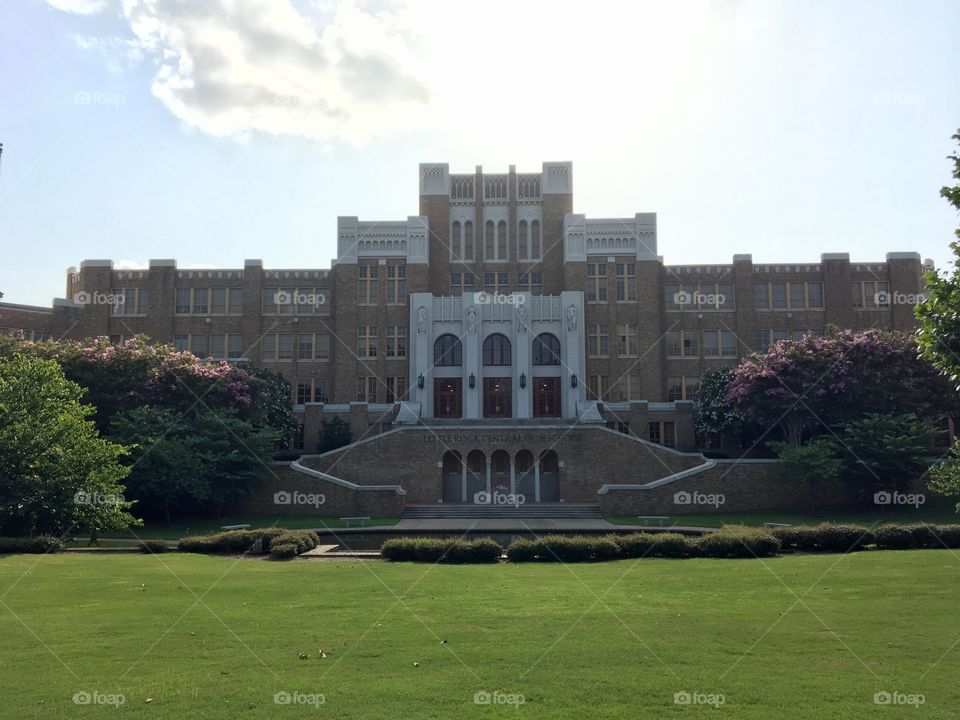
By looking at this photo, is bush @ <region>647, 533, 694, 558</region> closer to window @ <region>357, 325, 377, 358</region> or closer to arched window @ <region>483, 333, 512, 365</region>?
arched window @ <region>483, 333, 512, 365</region>

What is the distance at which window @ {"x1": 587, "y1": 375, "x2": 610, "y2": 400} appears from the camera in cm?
5522

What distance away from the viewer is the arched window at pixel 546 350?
54219 mm

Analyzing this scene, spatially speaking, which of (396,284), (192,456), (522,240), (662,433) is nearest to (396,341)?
(396,284)

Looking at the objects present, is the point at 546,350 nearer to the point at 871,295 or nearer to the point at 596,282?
the point at 596,282

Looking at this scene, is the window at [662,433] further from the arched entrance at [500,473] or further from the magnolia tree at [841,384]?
the arched entrance at [500,473]

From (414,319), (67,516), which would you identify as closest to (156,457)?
(67,516)

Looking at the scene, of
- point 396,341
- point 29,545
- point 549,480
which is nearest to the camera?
point 29,545

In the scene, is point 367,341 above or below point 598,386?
above

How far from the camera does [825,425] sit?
41312 mm

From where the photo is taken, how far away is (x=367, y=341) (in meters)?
56.2

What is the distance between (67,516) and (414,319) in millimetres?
31786

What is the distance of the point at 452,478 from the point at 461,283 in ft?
55.2

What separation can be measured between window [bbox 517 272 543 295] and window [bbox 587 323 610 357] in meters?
4.64

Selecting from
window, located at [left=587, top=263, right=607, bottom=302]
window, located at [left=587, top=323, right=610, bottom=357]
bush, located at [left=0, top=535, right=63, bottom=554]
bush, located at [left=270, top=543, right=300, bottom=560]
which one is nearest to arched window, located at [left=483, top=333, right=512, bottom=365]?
window, located at [left=587, top=323, right=610, bottom=357]
